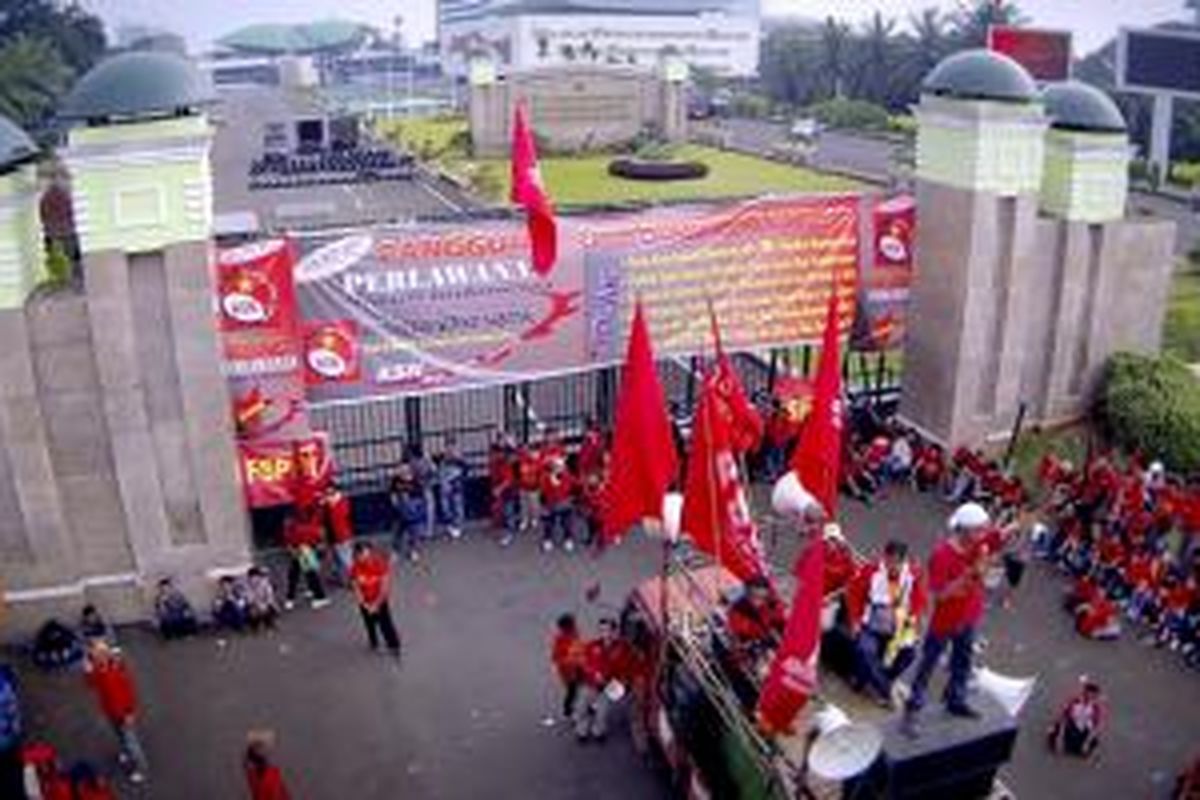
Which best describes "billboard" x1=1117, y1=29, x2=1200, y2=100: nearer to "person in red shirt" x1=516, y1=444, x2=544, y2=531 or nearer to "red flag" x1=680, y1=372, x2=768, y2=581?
"person in red shirt" x1=516, y1=444, x2=544, y2=531

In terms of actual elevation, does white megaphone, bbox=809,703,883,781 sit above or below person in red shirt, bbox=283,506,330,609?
above

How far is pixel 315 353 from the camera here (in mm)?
17938

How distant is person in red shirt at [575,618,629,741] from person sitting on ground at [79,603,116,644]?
6.23 m

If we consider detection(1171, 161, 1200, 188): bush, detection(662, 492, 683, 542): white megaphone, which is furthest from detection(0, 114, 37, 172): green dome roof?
detection(1171, 161, 1200, 188): bush

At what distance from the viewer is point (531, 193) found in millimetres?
16172

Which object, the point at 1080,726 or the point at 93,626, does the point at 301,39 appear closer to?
the point at 93,626

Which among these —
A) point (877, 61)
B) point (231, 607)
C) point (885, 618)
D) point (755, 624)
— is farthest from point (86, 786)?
point (877, 61)

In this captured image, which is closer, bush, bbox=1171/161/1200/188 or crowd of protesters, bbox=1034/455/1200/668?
crowd of protesters, bbox=1034/455/1200/668

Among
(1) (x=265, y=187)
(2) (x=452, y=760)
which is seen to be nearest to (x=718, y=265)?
(2) (x=452, y=760)

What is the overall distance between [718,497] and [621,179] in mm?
39764

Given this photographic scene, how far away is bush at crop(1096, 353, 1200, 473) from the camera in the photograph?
20.2 metres

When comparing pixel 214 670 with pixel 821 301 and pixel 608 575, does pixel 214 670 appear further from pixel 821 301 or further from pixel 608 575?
pixel 821 301

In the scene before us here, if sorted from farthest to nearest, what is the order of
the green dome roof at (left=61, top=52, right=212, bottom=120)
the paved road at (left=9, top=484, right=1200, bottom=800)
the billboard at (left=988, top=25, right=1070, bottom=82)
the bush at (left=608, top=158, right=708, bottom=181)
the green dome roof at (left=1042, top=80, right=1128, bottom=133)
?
the bush at (left=608, top=158, right=708, bottom=181) → the billboard at (left=988, top=25, right=1070, bottom=82) → the green dome roof at (left=1042, top=80, right=1128, bottom=133) → the green dome roof at (left=61, top=52, right=212, bottom=120) → the paved road at (left=9, top=484, right=1200, bottom=800)

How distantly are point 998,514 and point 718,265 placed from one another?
18.9 feet
